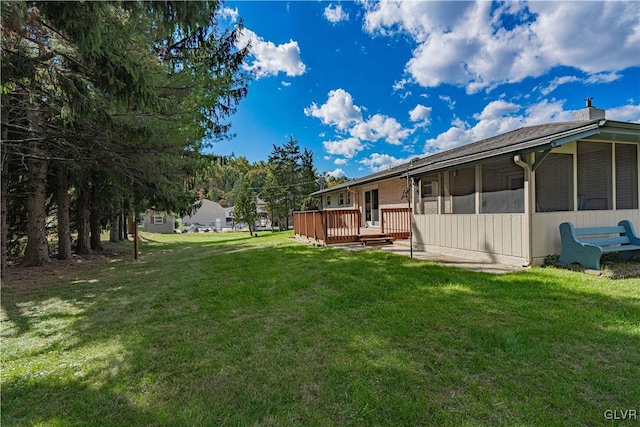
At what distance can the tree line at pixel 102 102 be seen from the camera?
4.14 m

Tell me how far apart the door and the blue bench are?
29.3ft

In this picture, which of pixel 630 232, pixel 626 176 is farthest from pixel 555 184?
pixel 626 176

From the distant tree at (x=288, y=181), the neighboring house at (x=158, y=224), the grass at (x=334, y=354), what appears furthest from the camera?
the neighboring house at (x=158, y=224)

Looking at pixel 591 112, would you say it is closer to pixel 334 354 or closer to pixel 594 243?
pixel 594 243

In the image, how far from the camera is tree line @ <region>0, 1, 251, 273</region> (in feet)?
13.6

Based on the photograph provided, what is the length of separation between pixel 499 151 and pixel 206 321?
22.1 ft

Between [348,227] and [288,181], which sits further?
[288,181]

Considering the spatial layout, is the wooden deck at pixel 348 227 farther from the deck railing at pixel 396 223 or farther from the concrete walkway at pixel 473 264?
the concrete walkway at pixel 473 264

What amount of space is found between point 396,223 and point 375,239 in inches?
60.6

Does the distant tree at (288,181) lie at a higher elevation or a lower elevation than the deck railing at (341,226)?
higher

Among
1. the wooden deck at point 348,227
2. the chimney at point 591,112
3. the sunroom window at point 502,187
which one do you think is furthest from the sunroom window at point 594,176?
the wooden deck at point 348,227

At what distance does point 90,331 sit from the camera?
3.71 meters

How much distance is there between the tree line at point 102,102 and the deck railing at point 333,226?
488cm

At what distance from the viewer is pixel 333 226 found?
11539 mm
